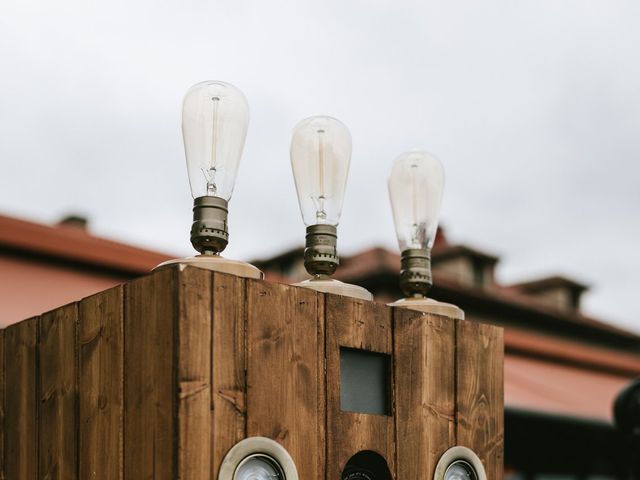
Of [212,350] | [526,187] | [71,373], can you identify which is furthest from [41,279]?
[526,187]

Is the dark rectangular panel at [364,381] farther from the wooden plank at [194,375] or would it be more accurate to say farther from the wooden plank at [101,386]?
the wooden plank at [101,386]

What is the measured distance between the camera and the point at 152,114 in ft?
19.8

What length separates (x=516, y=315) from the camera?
42.3 feet

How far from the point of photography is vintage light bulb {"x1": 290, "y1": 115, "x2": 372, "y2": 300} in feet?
8.00

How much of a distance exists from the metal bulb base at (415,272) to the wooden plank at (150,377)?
35.0 inches

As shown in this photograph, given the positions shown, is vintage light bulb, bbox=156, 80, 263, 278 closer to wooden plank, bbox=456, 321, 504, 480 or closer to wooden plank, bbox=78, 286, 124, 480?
wooden plank, bbox=78, 286, 124, 480

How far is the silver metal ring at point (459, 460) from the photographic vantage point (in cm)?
244

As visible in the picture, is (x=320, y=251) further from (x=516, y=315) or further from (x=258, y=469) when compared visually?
(x=516, y=315)

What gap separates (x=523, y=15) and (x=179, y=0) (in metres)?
2.29

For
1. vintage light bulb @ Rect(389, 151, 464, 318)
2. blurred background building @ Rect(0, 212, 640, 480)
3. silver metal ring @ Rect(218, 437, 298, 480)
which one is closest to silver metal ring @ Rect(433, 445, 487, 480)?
vintage light bulb @ Rect(389, 151, 464, 318)

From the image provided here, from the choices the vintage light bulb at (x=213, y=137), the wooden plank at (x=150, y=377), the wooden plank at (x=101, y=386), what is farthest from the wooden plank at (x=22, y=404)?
the vintage light bulb at (x=213, y=137)

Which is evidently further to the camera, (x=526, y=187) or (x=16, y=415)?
(x=526, y=187)

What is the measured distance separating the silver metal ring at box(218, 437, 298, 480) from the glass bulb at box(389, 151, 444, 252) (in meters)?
0.86

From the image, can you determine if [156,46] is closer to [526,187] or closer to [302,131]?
[302,131]
